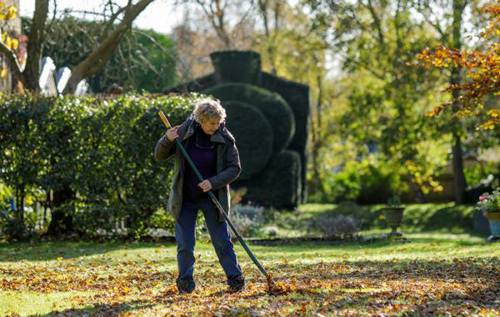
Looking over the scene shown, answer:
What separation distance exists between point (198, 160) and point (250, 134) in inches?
635

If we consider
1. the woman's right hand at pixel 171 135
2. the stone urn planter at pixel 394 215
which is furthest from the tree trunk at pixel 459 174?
the woman's right hand at pixel 171 135

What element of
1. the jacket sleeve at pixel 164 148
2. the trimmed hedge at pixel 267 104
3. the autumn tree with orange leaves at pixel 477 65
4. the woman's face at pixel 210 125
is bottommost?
the jacket sleeve at pixel 164 148

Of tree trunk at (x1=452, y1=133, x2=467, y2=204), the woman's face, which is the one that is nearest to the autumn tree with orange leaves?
the woman's face

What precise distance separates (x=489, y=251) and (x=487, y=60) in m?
3.36

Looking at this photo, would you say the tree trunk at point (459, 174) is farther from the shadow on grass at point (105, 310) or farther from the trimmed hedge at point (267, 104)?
the shadow on grass at point (105, 310)

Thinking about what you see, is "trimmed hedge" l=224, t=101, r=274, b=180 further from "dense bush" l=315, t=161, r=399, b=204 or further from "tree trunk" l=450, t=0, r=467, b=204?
"dense bush" l=315, t=161, r=399, b=204

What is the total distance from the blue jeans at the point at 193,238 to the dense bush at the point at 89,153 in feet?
22.2

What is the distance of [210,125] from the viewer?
7.66 m

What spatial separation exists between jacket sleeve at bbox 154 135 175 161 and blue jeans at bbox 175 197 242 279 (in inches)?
17.9

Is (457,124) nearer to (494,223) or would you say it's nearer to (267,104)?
(267,104)

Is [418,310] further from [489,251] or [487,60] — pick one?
[489,251]

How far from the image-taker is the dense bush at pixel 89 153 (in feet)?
47.3

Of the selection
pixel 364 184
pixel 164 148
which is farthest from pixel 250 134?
pixel 164 148

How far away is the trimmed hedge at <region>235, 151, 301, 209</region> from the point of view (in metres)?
24.8
